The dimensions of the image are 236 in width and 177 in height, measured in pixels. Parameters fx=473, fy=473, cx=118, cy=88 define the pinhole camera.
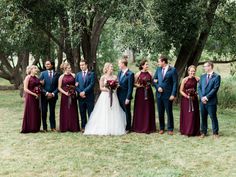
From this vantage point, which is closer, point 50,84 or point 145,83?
point 145,83

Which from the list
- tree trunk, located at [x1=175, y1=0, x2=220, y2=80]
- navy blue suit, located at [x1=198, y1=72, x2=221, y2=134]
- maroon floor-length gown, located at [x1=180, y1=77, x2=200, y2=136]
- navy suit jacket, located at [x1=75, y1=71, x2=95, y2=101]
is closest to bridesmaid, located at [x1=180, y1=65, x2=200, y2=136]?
maroon floor-length gown, located at [x1=180, y1=77, x2=200, y2=136]

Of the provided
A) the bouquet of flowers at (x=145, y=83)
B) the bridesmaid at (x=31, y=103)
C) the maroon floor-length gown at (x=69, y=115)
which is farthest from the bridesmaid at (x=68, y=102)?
the bouquet of flowers at (x=145, y=83)

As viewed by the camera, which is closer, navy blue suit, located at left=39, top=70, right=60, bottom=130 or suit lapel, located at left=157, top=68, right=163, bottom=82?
suit lapel, located at left=157, top=68, right=163, bottom=82

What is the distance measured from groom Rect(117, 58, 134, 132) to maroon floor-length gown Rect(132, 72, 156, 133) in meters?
0.22

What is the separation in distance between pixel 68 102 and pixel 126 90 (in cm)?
154

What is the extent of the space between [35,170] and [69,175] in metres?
0.74

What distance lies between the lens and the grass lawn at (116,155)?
816 centimetres

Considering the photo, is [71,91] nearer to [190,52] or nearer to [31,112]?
[31,112]

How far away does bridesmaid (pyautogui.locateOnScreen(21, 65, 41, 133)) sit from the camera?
12000 millimetres

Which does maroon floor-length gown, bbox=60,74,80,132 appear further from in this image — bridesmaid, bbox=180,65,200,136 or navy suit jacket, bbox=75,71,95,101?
bridesmaid, bbox=180,65,200,136

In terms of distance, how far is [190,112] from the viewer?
11.4 meters

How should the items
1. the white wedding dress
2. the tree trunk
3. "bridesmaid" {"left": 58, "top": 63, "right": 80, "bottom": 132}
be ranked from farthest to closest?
the tree trunk, "bridesmaid" {"left": 58, "top": 63, "right": 80, "bottom": 132}, the white wedding dress

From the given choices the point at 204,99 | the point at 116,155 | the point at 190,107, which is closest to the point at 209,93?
the point at 204,99

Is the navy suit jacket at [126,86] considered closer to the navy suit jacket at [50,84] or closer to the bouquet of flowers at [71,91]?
the bouquet of flowers at [71,91]
